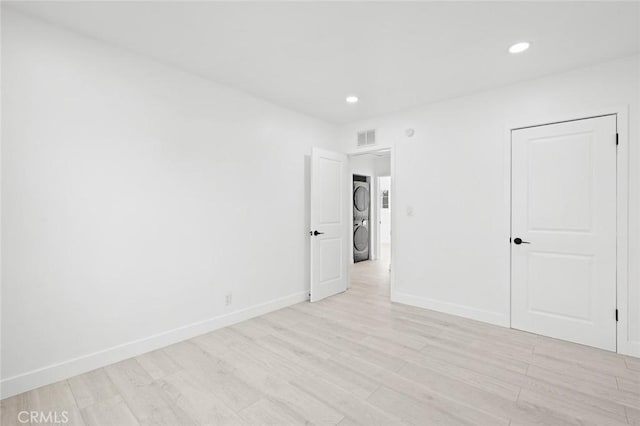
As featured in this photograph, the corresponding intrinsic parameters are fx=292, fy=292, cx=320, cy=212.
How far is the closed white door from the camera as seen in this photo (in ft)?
8.77

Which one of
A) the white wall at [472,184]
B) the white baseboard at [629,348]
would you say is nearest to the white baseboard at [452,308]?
the white wall at [472,184]

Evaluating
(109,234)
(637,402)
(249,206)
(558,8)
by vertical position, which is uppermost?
(558,8)

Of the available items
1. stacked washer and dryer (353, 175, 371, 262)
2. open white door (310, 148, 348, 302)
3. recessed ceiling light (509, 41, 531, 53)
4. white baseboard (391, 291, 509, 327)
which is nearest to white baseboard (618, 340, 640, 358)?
white baseboard (391, 291, 509, 327)

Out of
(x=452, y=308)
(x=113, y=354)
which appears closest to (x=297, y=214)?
(x=452, y=308)

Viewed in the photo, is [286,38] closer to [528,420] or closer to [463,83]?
[463,83]

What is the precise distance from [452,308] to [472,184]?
1518 mm

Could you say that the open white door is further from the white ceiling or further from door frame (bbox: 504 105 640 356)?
door frame (bbox: 504 105 640 356)

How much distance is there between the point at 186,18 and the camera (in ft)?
6.92

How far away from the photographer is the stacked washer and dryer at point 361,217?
22.7 ft

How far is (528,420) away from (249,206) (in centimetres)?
301

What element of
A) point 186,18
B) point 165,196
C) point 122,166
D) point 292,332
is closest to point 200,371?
point 292,332

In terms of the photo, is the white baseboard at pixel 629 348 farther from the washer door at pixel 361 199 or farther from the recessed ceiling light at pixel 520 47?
the washer door at pixel 361 199

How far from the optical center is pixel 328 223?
4285 millimetres

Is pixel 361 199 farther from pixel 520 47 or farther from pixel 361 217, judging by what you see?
pixel 520 47
